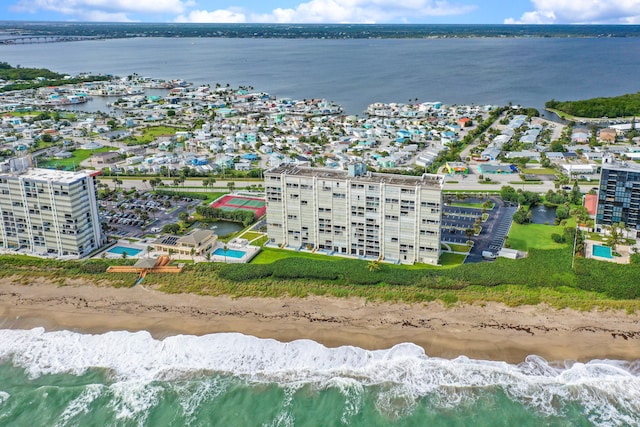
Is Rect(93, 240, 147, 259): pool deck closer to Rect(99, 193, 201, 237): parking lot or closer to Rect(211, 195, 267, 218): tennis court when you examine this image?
Rect(99, 193, 201, 237): parking lot

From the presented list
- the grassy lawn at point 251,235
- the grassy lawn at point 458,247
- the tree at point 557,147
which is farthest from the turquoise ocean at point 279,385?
the tree at point 557,147

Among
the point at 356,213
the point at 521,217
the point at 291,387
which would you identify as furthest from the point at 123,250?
the point at 521,217

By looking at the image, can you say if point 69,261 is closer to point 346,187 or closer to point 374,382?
point 346,187

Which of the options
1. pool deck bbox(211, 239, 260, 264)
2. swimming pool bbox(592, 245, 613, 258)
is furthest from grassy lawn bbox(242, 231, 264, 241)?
swimming pool bbox(592, 245, 613, 258)

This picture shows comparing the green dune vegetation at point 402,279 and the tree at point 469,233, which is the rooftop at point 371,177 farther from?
the tree at point 469,233

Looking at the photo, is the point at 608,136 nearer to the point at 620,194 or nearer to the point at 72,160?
the point at 620,194
